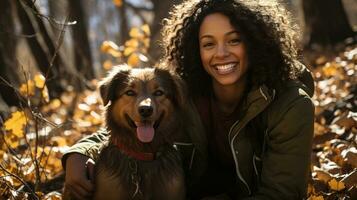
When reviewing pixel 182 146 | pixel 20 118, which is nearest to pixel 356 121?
pixel 182 146

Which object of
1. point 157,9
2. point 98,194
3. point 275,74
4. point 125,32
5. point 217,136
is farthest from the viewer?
point 125,32

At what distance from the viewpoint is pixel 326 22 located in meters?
10.1

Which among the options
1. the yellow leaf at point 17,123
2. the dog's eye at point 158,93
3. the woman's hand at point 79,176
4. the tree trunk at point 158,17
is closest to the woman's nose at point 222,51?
the dog's eye at point 158,93

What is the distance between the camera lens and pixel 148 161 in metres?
3.98

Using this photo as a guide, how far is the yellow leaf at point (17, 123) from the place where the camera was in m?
4.23

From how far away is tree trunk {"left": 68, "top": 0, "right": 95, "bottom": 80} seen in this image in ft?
39.8

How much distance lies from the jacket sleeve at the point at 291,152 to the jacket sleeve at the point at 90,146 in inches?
52.1

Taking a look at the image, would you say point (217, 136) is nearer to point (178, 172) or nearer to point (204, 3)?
Answer: point (178, 172)

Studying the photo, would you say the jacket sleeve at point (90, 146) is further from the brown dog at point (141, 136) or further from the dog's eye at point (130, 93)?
the dog's eye at point (130, 93)

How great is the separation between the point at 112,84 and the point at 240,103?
1078mm

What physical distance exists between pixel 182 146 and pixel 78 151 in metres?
0.92

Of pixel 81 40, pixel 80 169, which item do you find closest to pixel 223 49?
pixel 80 169

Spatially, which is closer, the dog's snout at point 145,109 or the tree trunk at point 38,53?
the dog's snout at point 145,109

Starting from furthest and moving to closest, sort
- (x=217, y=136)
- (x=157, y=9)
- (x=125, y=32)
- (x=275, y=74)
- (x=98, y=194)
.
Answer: (x=125, y=32) < (x=157, y=9) < (x=217, y=136) < (x=275, y=74) < (x=98, y=194)
